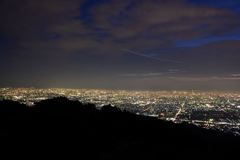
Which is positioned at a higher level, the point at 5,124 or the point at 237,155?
the point at 5,124

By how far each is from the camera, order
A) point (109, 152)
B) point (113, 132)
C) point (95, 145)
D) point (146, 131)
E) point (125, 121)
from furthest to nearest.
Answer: point (125, 121) < point (146, 131) < point (113, 132) < point (95, 145) < point (109, 152)

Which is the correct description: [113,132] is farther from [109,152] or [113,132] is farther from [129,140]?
[109,152]

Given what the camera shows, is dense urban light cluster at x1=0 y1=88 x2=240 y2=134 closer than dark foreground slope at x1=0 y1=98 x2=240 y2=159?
No

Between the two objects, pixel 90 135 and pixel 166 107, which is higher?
pixel 90 135

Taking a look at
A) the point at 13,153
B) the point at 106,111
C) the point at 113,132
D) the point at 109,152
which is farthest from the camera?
the point at 106,111

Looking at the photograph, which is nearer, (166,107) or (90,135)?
(90,135)

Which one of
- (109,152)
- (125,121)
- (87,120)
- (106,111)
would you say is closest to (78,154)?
(109,152)

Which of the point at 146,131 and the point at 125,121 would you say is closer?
the point at 146,131

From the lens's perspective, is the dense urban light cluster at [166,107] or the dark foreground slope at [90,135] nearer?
the dark foreground slope at [90,135]
